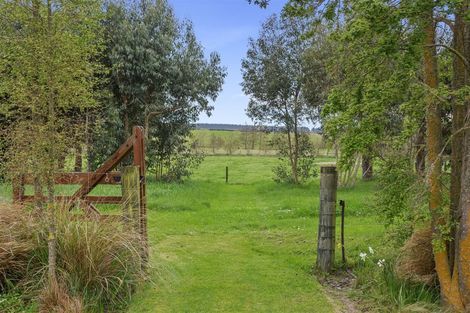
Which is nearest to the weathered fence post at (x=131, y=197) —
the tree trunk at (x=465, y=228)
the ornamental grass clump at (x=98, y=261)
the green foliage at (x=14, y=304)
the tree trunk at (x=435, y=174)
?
the ornamental grass clump at (x=98, y=261)

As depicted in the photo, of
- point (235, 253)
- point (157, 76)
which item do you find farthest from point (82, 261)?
point (157, 76)

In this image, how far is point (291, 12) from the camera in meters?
4.63

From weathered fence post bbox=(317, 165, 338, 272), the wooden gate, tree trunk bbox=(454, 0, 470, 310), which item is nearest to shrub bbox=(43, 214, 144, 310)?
the wooden gate

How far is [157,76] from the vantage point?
56.2 feet

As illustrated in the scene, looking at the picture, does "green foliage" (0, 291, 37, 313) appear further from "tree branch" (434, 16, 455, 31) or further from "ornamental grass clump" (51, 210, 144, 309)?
"tree branch" (434, 16, 455, 31)

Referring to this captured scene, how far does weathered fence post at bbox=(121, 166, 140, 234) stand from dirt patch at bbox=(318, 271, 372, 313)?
2337 mm

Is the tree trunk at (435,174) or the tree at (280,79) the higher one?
the tree at (280,79)

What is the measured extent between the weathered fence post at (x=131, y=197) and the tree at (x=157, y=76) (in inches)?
450

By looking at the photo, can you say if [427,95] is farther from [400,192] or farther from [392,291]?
[392,291]

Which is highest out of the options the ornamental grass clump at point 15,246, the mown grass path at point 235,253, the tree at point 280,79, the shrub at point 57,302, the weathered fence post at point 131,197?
the tree at point 280,79

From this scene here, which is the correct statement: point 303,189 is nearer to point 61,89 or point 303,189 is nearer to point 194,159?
point 194,159

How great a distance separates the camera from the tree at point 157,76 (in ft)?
54.5

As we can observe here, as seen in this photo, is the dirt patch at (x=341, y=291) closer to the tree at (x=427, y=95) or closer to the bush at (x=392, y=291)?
the bush at (x=392, y=291)

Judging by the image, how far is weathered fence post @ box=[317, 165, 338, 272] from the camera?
5.92 metres
